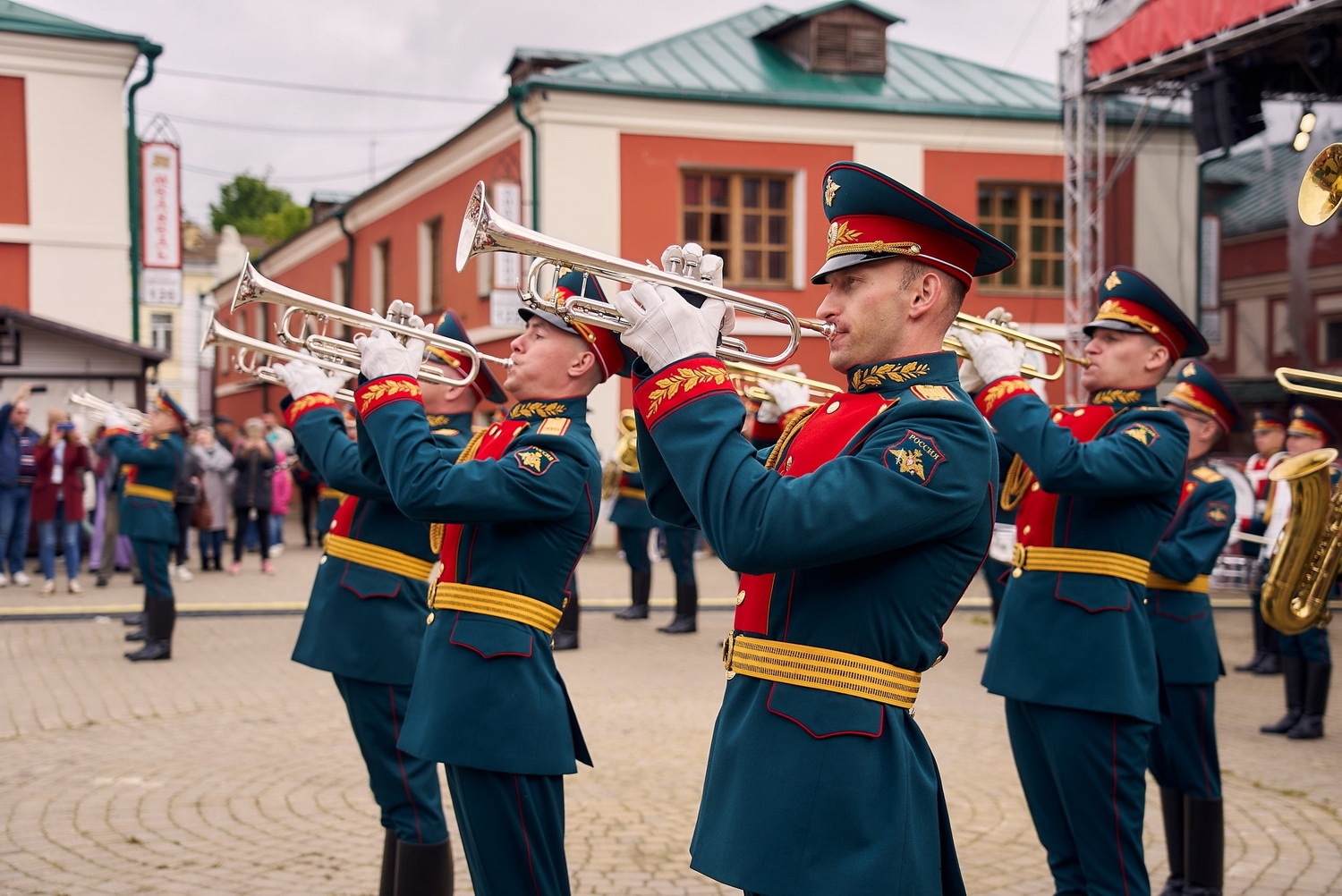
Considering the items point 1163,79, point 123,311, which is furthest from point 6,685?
point 1163,79

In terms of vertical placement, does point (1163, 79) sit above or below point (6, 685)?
above

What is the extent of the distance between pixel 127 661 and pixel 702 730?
4918mm

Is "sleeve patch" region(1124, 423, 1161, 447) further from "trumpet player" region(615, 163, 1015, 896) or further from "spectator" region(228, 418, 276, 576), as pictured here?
"spectator" region(228, 418, 276, 576)

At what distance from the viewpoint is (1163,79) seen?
16188 mm

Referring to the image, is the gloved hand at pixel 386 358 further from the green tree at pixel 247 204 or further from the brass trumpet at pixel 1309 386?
the green tree at pixel 247 204

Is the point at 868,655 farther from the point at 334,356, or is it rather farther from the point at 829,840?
the point at 334,356

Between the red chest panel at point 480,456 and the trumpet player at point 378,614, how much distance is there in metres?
0.48

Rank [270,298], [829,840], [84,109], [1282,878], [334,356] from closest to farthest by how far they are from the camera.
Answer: [829,840], [270,298], [334,356], [1282,878], [84,109]

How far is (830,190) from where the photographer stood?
267 centimetres

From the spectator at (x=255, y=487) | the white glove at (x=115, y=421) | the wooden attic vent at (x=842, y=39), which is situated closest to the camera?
the white glove at (x=115, y=421)

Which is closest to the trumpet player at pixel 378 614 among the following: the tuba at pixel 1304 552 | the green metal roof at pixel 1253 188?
the tuba at pixel 1304 552

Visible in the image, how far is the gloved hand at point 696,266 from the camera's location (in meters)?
2.57

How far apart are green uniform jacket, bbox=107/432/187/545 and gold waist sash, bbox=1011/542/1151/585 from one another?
25.0 feet

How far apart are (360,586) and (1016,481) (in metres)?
2.32
